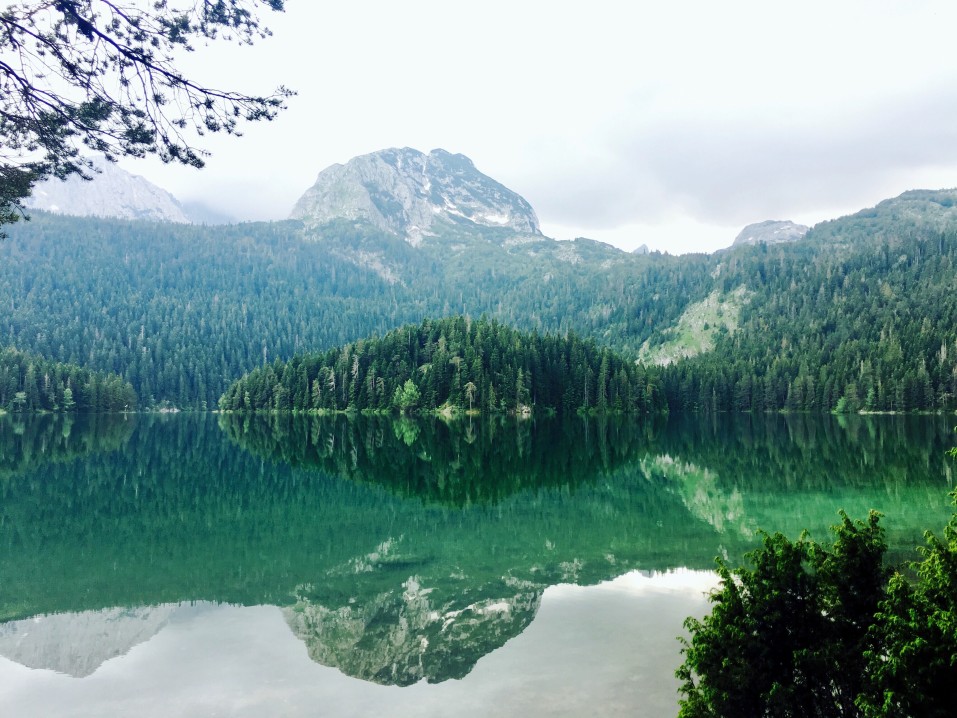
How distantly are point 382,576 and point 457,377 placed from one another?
135 meters

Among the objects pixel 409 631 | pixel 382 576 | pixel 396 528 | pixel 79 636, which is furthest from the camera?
pixel 396 528

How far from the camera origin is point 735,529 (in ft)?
97.3

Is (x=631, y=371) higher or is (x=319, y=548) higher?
(x=631, y=371)

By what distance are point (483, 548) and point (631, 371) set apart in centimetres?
15750

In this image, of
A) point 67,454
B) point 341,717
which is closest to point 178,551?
point 341,717

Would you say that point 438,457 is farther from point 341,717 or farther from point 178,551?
point 341,717

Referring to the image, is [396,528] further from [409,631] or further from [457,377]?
[457,377]

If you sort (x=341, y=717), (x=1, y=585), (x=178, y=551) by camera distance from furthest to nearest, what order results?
(x=178, y=551), (x=1, y=585), (x=341, y=717)

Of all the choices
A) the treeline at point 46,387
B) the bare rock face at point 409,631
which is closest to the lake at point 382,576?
the bare rock face at point 409,631

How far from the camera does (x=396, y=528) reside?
30.3 metres

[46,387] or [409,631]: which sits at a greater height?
[46,387]

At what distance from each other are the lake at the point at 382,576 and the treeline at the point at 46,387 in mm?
150793

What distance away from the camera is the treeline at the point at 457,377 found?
15750 centimetres

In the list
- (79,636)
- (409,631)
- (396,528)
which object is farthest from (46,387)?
(409,631)
